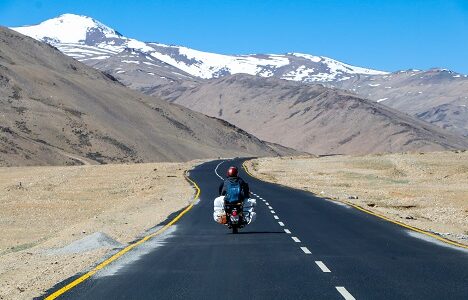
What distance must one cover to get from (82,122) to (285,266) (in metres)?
123

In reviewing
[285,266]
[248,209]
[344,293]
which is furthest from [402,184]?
[344,293]

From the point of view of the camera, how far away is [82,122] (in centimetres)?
13425

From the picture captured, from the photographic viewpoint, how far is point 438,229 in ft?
85.4

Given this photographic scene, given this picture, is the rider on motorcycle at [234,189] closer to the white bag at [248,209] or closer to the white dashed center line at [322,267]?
the white bag at [248,209]

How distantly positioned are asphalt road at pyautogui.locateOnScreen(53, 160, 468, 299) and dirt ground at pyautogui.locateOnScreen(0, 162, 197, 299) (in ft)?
3.67

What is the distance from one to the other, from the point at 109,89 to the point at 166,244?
518ft

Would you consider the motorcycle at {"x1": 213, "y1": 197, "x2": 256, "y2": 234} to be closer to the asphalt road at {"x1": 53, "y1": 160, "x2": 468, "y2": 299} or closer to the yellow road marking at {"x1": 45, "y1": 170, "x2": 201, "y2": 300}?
the asphalt road at {"x1": 53, "y1": 160, "x2": 468, "y2": 299}

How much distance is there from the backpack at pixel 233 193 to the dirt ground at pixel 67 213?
2883 millimetres

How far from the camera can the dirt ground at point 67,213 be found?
48.1 ft

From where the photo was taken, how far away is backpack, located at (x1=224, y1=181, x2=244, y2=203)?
2081 cm

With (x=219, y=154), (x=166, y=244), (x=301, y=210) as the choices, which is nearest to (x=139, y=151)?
(x=219, y=154)

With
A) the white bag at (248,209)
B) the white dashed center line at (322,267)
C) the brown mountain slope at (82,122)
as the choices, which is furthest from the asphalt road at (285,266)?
the brown mountain slope at (82,122)

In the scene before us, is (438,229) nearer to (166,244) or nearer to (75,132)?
(166,244)

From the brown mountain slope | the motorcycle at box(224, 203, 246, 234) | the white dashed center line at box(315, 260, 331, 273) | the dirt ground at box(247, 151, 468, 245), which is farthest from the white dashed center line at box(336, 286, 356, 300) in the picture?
the brown mountain slope
